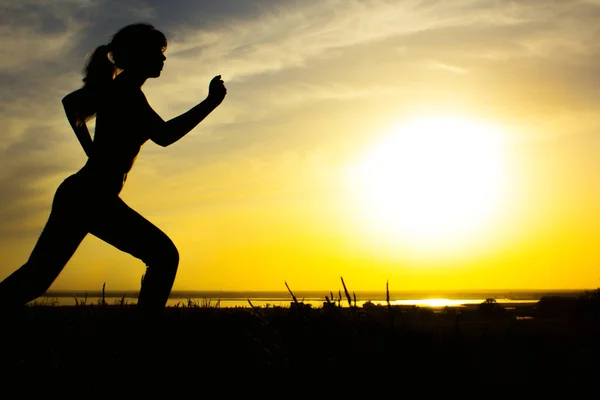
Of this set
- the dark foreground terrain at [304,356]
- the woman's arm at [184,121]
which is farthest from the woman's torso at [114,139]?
the dark foreground terrain at [304,356]

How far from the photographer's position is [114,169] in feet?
16.4

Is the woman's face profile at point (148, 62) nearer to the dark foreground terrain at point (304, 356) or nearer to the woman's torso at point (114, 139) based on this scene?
the woman's torso at point (114, 139)

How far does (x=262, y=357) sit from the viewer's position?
3822mm

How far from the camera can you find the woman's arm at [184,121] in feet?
16.8

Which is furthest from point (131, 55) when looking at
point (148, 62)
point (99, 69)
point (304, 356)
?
point (304, 356)

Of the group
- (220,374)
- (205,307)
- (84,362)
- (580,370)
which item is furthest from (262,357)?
(205,307)

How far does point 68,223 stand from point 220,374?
1.87 m

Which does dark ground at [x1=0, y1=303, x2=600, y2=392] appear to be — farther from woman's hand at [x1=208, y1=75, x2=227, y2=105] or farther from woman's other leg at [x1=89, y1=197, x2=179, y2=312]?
woman's hand at [x1=208, y1=75, x2=227, y2=105]

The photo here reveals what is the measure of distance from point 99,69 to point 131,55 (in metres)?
0.30

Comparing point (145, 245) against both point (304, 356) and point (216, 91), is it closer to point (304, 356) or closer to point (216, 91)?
point (216, 91)

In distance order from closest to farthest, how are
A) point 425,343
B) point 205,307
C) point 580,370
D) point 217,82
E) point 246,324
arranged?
1. point 580,370
2. point 425,343
3. point 217,82
4. point 246,324
5. point 205,307

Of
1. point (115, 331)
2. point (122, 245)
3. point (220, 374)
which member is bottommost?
point (220, 374)

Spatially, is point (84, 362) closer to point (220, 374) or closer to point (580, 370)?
point (220, 374)

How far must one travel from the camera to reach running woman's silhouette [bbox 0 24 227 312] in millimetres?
4820
